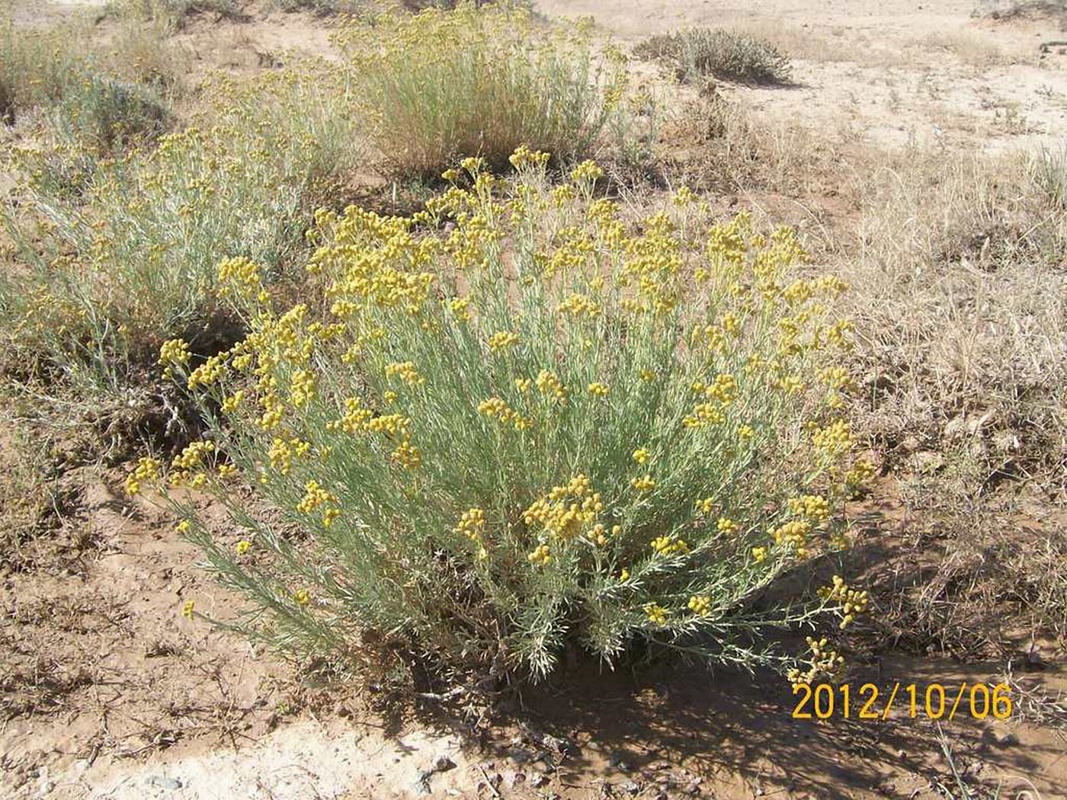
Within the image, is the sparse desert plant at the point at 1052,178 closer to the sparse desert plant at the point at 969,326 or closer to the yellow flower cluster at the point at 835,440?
the sparse desert plant at the point at 969,326

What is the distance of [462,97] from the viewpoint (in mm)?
5898

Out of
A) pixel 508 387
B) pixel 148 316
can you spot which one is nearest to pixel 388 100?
pixel 148 316

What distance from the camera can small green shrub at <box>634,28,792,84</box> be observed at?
8.64 meters

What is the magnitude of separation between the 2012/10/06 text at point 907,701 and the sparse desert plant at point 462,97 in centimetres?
413

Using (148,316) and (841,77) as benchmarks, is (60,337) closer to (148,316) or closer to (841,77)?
(148,316)

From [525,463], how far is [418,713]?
0.93m

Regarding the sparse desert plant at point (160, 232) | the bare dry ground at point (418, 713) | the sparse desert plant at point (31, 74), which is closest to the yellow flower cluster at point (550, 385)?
the bare dry ground at point (418, 713)

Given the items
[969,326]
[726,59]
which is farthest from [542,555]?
[726,59]

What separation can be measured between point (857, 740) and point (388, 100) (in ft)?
16.4

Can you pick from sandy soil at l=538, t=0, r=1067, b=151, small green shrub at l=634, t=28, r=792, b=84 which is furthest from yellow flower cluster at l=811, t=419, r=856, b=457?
small green shrub at l=634, t=28, r=792, b=84

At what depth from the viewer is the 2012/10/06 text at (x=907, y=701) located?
8.96 feet

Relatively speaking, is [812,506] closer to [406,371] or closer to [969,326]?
[406,371]

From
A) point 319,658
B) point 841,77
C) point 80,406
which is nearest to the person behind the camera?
point 319,658

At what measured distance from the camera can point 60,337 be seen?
13.7ft
